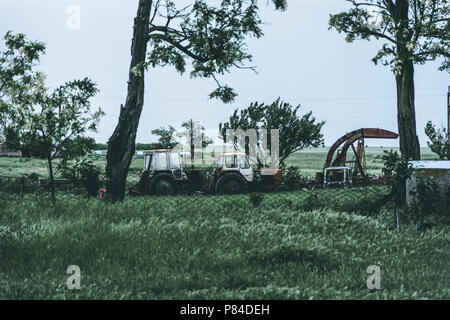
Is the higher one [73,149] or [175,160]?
[73,149]

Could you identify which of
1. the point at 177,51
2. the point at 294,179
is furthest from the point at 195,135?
the point at 177,51

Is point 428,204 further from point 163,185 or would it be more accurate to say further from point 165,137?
point 165,137

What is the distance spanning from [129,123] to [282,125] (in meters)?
17.1

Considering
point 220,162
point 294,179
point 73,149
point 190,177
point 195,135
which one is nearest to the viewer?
point 73,149

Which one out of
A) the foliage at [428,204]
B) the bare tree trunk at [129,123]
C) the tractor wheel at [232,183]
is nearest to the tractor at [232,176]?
the tractor wheel at [232,183]

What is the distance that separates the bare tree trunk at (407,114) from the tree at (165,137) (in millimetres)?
24636

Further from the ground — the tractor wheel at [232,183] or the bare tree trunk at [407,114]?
the bare tree trunk at [407,114]

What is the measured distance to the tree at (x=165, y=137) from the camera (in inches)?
1443

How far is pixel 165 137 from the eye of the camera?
1540 inches

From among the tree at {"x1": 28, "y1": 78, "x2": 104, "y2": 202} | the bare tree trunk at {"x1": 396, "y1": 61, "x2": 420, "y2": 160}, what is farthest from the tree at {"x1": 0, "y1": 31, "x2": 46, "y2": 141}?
the bare tree trunk at {"x1": 396, "y1": 61, "x2": 420, "y2": 160}

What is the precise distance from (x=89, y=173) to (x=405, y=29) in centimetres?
848

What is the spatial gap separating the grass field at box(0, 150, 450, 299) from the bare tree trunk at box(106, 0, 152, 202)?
3.12m

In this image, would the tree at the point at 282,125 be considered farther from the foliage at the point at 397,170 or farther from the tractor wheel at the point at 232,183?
the foliage at the point at 397,170
